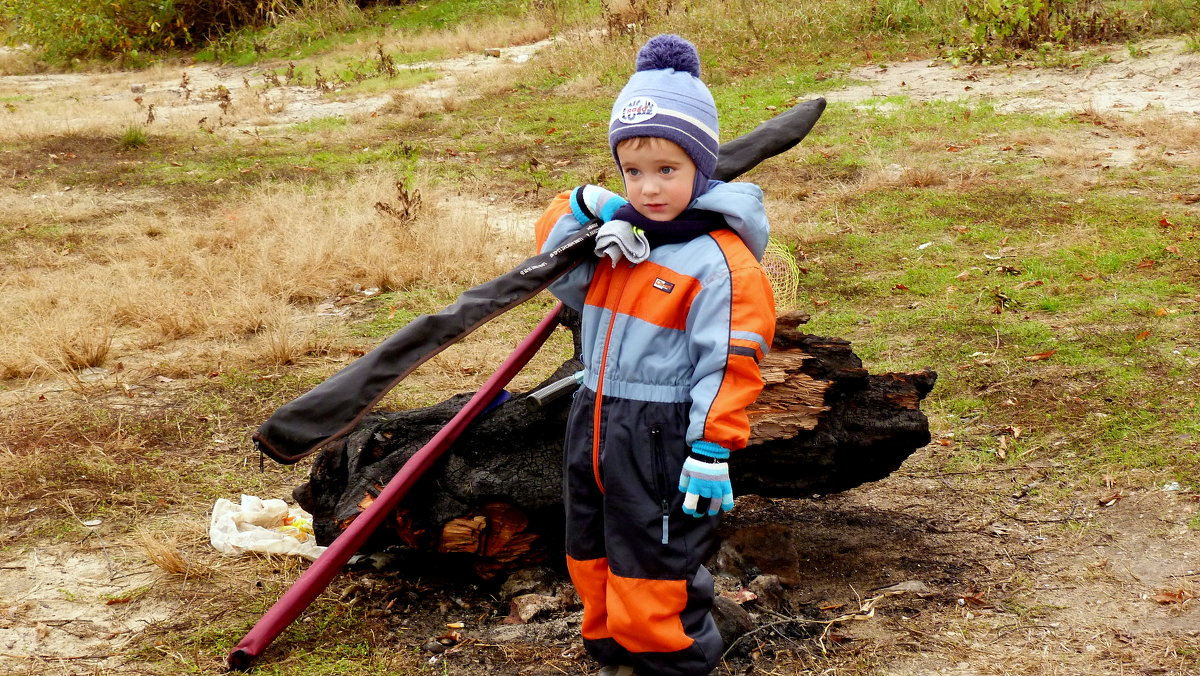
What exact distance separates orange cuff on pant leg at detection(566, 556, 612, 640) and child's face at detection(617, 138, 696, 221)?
99 cm

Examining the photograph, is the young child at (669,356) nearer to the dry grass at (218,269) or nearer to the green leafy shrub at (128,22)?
the dry grass at (218,269)

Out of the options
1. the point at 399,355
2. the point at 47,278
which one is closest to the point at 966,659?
the point at 399,355

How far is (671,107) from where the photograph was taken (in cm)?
258

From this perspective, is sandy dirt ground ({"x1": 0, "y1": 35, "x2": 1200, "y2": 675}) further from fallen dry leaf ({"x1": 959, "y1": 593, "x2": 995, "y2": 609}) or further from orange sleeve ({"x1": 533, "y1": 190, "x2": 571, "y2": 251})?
orange sleeve ({"x1": 533, "y1": 190, "x2": 571, "y2": 251})

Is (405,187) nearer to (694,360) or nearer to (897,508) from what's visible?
(897,508)

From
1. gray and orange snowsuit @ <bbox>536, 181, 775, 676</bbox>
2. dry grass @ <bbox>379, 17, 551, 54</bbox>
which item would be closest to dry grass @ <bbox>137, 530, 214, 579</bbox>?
gray and orange snowsuit @ <bbox>536, 181, 775, 676</bbox>

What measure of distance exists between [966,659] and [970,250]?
436 cm

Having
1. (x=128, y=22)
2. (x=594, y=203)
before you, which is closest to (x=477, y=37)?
(x=128, y=22)

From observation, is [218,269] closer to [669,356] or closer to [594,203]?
[594,203]

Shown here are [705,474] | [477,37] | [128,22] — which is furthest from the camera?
[128,22]

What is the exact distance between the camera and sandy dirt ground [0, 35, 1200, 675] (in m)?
3.10

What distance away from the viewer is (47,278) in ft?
23.3

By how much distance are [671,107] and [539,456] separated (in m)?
1.47

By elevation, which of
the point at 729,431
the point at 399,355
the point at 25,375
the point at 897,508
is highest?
the point at 399,355
